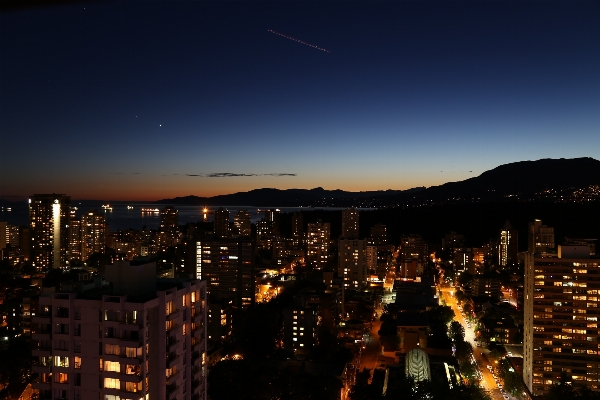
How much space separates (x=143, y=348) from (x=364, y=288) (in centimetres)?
1366

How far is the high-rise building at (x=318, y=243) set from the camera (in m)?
19.9

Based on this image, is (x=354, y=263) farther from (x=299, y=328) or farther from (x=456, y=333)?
(x=299, y=328)

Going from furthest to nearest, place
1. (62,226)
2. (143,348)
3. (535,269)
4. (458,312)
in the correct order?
(62,226)
(458,312)
(535,269)
(143,348)

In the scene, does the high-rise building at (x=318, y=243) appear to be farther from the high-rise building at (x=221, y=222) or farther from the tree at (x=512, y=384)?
the tree at (x=512, y=384)

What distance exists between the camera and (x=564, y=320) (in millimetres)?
7762

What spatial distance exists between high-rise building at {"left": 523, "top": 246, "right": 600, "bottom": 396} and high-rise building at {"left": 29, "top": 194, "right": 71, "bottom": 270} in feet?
51.6

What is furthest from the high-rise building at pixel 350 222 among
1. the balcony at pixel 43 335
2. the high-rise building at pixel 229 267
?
the balcony at pixel 43 335

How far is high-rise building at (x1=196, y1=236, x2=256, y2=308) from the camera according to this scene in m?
12.3

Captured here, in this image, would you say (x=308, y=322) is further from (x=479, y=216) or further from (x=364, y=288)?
(x=479, y=216)

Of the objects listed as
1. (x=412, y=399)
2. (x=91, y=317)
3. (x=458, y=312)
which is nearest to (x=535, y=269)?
(x=412, y=399)

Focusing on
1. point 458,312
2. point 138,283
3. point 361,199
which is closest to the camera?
point 138,283

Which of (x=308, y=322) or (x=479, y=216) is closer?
(x=308, y=322)

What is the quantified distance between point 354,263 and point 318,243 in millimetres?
4101

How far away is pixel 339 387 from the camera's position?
6316 millimetres
